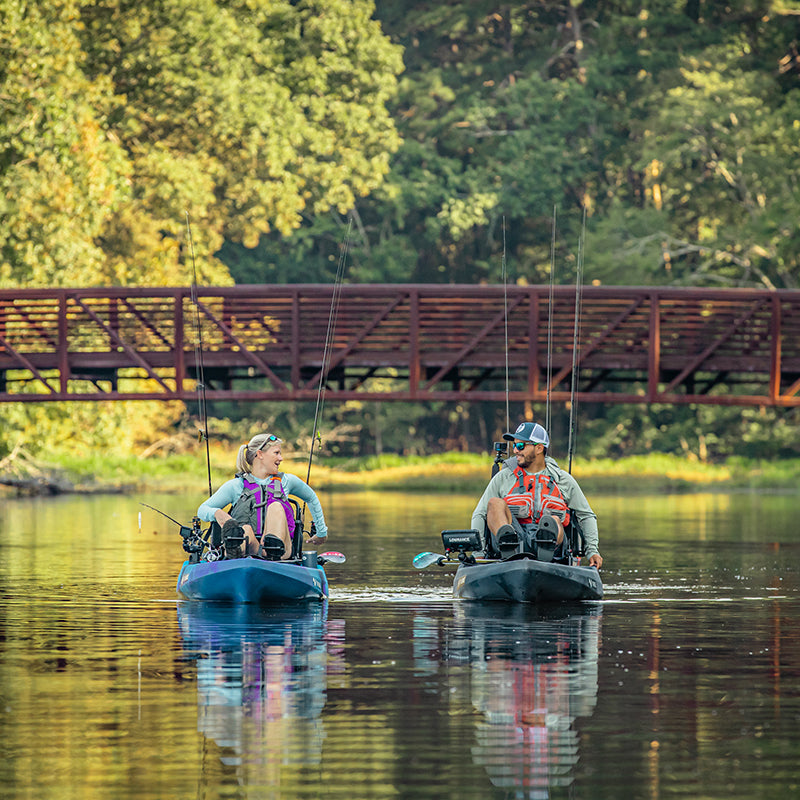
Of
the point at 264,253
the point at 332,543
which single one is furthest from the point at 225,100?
the point at 332,543

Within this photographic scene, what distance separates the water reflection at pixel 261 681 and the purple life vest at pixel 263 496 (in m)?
0.77

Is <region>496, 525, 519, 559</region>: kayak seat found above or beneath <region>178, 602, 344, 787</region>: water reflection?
above

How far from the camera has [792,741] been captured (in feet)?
32.6

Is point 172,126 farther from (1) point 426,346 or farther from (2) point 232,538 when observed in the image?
(2) point 232,538

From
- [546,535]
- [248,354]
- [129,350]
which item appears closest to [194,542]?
[546,535]

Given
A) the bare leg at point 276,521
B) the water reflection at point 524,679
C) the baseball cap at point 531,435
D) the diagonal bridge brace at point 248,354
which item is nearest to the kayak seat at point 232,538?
the bare leg at point 276,521

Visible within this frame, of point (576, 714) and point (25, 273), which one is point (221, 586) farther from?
point (25, 273)

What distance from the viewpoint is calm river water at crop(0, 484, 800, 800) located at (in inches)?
349

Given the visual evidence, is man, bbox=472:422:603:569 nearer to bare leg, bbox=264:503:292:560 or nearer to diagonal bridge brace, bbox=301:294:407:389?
bare leg, bbox=264:503:292:560

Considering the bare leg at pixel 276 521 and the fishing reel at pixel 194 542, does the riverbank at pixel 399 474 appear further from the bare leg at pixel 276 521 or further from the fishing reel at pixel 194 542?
the bare leg at pixel 276 521

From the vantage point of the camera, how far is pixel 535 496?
17.2 m

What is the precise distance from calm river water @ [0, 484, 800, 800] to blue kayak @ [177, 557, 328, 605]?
207 mm

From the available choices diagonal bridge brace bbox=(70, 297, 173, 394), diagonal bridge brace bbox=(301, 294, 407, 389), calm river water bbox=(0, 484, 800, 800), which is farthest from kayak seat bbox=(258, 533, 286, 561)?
diagonal bridge brace bbox=(70, 297, 173, 394)

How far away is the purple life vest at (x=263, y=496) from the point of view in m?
17.1
